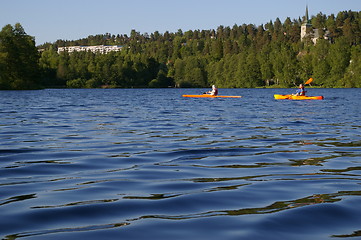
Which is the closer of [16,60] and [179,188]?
[179,188]

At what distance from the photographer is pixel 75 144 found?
45.7ft

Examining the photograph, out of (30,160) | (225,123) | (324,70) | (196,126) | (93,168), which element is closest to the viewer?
(93,168)

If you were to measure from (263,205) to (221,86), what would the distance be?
150411 mm

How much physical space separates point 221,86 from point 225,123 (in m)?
135

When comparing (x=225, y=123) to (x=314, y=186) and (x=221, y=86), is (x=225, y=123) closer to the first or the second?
(x=314, y=186)

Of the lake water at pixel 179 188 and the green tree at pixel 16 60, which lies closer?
the lake water at pixel 179 188

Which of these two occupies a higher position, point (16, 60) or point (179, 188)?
point (16, 60)

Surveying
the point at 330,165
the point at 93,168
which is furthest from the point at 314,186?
the point at 93,168

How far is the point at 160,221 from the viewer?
588cm

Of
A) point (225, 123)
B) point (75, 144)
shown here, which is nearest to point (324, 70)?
point (225, 123)

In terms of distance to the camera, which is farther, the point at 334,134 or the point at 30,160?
the point at 334,134

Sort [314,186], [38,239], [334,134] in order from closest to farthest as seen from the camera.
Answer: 1. [38,239]
2. [314,186]
3. [334,134]

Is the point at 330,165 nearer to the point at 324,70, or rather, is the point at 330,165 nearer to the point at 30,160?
the point at 30,160

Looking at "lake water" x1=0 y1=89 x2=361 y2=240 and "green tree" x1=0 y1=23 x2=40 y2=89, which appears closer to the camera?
"lake water" x1=0 y1=89 x2=361 y2=240
